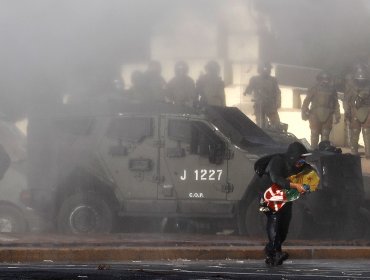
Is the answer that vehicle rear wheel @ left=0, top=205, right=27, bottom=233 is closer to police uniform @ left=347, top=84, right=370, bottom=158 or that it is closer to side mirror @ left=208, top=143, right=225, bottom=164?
side mirror @ left=208, top=143, right=225, bottom=164

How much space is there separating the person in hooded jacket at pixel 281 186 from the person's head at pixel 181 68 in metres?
1.33

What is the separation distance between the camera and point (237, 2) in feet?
32.1

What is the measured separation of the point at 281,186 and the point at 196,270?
1461mm

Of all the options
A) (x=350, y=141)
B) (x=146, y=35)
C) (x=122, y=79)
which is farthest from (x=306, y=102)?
(x=146, y=35)

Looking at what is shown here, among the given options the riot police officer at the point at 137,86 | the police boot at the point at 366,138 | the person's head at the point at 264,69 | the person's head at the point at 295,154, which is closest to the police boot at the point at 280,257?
the person's head at the point at 295,154

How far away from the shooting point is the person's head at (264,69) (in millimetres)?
10938

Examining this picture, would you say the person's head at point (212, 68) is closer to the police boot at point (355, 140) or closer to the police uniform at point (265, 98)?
the police uniform at point (265, 98)

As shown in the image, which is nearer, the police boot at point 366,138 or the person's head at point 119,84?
the person's head at point 119,84

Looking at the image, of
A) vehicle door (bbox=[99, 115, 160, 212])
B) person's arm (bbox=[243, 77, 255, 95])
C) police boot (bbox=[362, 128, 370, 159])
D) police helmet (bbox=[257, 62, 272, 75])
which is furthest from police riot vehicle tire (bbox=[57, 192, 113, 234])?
police boot (bbox=[362, 128, 370, 159])

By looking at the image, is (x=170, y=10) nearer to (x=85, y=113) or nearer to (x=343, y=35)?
(x=343, y=35)

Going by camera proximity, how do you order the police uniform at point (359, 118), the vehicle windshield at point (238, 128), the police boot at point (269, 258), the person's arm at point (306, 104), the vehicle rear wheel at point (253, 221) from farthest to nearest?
the police uniform at point (359, 118)
the person's arm at point (306, 104)
the vehicle windshield at point (238, 128)
the vehicle rear wheel at point (253, 221)
the police boot at point (269, 258)

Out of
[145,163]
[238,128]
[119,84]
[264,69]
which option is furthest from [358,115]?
[264,69]

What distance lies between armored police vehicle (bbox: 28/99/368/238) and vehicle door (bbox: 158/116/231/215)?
0.04 feet

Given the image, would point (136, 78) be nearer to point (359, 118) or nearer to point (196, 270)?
point (196, 270)
